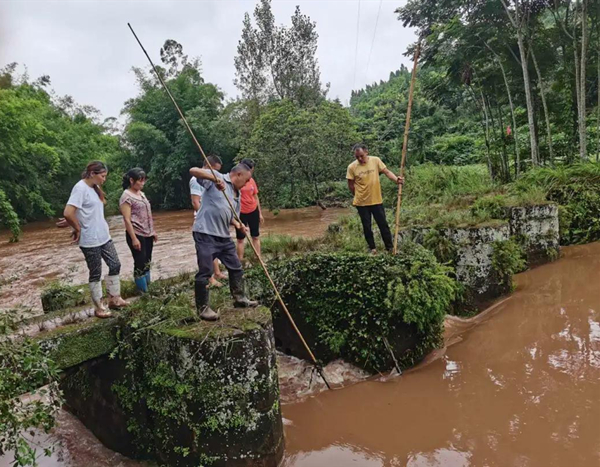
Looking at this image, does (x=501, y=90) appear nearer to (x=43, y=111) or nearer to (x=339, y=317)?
(x=339, y=317)

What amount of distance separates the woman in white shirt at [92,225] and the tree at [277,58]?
25109 mm

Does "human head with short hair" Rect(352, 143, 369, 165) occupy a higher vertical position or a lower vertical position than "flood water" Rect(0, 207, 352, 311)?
higher

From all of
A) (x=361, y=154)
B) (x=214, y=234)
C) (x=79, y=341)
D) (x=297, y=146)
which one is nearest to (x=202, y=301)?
(x=214, y=234)

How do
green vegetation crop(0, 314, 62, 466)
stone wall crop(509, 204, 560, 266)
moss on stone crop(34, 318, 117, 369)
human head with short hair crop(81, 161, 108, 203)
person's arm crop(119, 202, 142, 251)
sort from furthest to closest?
stone wall crop(509, 204, 560, 266), person's arm crop(119, 202, 142, 251), human head with short hair crop(81, 161, 108, 203), moss on stone crop(34, 318, 117, 369), green vegetation crop(0, 314, 62, 466)

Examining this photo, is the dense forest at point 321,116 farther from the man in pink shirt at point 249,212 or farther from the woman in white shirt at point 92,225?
the woman in white shirt at point 92,225

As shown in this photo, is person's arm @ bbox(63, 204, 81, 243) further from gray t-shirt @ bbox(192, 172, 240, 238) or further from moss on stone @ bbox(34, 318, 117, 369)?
gray t-shirt @ bbox(192, 172, 240, 238)

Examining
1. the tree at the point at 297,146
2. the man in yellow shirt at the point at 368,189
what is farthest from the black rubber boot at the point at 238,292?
the tree at the point at 297,146

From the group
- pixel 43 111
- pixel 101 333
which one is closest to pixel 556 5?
pixel 101 333

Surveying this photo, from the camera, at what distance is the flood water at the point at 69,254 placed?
8.56 m

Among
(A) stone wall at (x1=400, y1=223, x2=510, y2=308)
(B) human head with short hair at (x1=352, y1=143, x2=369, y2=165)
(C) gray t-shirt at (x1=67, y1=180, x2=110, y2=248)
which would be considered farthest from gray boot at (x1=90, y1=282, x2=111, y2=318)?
(A) stone wall at (x1=400, y1=223, x2=510, y2=308)

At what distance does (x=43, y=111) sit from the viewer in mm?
26531

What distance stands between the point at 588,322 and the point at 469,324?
1438 mm

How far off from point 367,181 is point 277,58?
24803 mm

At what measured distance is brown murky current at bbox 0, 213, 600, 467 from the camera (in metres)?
3.60
